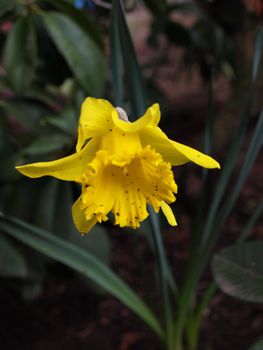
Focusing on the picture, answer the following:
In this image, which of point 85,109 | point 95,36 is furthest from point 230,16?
point 85,109

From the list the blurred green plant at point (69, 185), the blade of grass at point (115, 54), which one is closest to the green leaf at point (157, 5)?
the blurred green plant at point (69, 185)

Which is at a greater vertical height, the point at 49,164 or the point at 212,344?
the point at 49,164

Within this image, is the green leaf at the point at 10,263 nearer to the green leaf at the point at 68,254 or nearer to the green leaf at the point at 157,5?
the green leaf at the point at 68,254

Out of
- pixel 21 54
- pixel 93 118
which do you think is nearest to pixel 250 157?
pixel 93 118

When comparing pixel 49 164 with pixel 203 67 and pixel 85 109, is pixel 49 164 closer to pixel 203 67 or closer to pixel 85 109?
pixel 85 109

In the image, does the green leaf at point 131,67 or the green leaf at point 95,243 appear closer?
the green leaf at point 131,67
